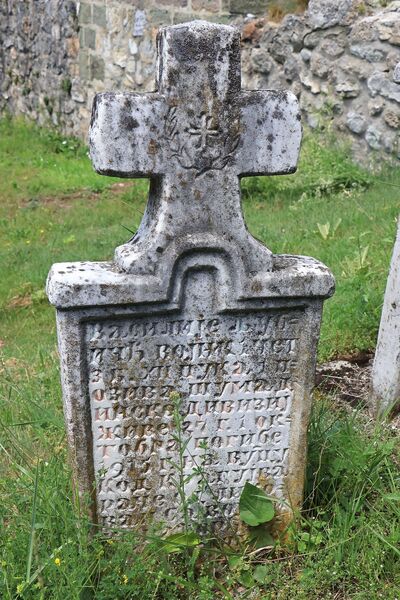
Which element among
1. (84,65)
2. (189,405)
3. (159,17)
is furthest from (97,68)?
(189,405)

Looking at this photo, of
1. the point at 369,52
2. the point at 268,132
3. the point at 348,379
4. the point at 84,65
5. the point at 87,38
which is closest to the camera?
the point at 268,132

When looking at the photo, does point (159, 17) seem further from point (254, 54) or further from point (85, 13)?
point (85, 13)

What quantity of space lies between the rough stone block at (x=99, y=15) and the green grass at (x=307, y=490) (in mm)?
4662

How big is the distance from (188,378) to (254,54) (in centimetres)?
619

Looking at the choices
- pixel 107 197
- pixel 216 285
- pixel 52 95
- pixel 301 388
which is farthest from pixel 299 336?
pixel 52 95

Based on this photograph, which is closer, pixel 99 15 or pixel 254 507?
pixel 254 507

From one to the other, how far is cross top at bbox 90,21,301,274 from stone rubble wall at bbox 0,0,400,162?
15.2 feet

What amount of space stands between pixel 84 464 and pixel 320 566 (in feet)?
2.63

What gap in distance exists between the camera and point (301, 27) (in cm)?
742

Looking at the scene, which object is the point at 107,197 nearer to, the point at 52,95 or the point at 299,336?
the point at 52,95

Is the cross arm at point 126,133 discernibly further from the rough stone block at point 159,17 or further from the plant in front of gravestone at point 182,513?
the rough stone block at point 159,17

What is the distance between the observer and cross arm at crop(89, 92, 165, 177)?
2186 millimetres

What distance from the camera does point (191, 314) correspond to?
7.96 ft

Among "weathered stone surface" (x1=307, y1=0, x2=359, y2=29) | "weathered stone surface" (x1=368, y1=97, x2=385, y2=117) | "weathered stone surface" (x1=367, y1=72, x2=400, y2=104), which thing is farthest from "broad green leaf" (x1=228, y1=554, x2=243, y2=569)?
"weathered stone surface" (x1=307, y1=0, x2=359, y2=29)
